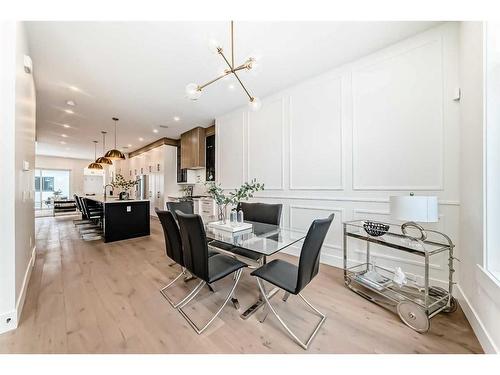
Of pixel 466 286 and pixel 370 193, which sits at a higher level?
pixel 370 193

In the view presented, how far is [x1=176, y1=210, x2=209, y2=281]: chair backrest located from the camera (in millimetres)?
1474

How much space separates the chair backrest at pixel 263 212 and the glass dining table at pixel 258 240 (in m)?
0.26

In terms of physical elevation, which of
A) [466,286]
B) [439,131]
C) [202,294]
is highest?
[439,131]

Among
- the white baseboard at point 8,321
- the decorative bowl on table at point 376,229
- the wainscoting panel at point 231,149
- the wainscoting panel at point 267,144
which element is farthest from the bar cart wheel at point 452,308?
the white baseboard at point 8,321

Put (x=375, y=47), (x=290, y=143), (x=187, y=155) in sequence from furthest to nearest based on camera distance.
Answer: (x=187, y=155)
(x=290, y=143)
(x=375, y=47)

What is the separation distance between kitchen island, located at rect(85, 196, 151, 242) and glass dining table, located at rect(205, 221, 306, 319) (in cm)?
293

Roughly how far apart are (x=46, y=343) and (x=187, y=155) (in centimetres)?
501

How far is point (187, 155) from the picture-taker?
19.4 ft

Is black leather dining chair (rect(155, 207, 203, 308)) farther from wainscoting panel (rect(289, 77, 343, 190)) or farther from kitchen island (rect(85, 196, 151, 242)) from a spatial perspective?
kitchen island (rect(85, 196, 151, 242))

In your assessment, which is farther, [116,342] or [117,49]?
[117,49]

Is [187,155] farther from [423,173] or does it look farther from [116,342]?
[423,173]

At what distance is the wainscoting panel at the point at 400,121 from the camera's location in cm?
207

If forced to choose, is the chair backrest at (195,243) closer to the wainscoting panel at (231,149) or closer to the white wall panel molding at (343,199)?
the white wall panel molding at (343,199)
